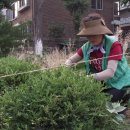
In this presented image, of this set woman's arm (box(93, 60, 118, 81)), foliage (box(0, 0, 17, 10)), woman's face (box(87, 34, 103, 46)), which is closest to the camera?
woman's arm (box(93, 60, 118, 81))

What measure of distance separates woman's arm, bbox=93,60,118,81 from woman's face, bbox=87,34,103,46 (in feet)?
0.94

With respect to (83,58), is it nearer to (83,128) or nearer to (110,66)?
(110,66)

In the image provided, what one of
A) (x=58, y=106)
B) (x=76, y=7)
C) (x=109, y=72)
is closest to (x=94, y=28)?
(x=109, y=72)

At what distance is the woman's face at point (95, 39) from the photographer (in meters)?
4.27

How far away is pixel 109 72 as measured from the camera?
4113mm

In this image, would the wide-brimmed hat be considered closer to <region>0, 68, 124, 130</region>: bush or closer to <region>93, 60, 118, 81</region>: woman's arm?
<region>93, 60, 118, 81</region>: woman's arm

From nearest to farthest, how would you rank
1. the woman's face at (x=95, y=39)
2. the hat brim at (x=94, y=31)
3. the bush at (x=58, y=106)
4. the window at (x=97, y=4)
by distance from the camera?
the bush at (x=58, y=106) → the hat brim at (x=94, y=31) → the woman's face at (x=95, y=39) → the window at (x=97, y=4)

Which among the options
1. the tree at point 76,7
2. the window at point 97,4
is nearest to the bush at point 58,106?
the tree at point 76,7

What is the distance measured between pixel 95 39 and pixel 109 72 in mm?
406

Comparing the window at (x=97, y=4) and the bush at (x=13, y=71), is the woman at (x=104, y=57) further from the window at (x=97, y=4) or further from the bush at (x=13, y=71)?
the window at (x=97, y=4)

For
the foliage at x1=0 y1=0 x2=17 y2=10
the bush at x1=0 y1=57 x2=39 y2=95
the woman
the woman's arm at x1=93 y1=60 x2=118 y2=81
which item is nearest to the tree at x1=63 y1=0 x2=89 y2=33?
the foliage at x1=0 y1=0 x2=17 y2=10

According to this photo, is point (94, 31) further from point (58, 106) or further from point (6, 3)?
point (6, 3)

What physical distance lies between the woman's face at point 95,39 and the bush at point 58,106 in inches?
40.0

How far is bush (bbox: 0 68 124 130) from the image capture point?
10.2 ft
